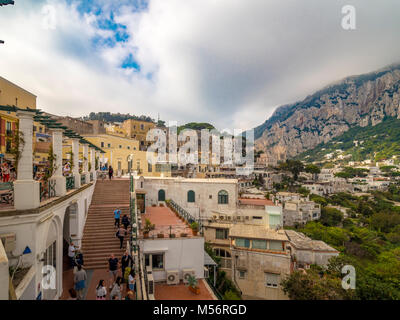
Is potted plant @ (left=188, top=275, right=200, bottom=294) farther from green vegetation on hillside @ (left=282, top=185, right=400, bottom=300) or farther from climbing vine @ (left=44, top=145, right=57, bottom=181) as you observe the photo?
green vegetation on hillside @ (left=282, top=185, right=400, bottom=300)

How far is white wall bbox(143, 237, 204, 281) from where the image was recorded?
11.6 metres

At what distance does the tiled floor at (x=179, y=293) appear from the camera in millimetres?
10398

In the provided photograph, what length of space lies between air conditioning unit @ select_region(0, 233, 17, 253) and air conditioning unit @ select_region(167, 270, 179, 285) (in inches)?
306

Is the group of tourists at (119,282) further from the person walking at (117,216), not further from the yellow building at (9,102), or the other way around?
the yellow building at (9,102)

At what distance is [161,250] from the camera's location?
1159 cm

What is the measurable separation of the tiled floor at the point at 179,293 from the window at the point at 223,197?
15288 millimetres

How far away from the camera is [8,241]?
5.36 meters

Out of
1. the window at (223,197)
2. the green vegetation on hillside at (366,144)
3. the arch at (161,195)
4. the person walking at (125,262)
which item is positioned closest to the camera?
the person walking at (125,262)

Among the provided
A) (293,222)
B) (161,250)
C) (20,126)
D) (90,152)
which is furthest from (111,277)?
(293,222)

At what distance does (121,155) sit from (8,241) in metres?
27.1

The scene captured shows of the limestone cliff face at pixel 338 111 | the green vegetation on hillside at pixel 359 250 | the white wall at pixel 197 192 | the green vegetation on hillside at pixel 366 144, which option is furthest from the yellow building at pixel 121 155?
the green vegetation on hillside at pixel 366 144

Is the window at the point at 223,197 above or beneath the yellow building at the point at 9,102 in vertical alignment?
beneath

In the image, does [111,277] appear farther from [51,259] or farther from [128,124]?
[128,124]

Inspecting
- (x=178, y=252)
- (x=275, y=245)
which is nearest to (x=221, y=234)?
(x=275, y=245)
